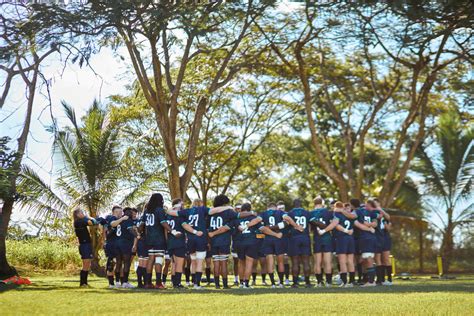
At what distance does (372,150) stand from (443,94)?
8.60 metres

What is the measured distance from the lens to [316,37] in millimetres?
27641

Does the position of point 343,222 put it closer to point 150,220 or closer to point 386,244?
point 386,244

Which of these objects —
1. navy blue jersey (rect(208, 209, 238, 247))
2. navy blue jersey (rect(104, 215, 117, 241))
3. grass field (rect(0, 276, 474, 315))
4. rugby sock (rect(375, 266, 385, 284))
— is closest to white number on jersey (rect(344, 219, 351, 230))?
rugby sock (rect(375, 266, 385, 284))

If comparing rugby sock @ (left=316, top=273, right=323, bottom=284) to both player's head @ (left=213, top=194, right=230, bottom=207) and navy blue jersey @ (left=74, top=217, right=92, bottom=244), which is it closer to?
player's head @ (left=213, top=194, right=230, bottom=207)

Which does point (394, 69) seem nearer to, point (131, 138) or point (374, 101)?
point (374, 101)

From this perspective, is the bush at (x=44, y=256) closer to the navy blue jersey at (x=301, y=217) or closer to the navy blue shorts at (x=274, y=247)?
the navy blue shorts at (x=274, y=247)

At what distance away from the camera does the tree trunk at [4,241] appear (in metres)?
19.1

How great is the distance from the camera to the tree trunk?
19109 mm

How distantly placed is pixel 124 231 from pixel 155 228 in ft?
3.83

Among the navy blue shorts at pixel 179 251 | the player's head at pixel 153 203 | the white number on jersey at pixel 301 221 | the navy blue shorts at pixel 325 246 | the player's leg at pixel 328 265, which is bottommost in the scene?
the player's leg at pixel 328 265

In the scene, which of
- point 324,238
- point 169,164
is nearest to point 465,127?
point 169,164

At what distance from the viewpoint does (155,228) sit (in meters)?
16.6

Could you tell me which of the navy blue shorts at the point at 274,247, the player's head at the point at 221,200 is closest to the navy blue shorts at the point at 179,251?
the player's head at the point at 221,200

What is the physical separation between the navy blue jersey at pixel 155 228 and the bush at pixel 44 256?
12.7m
